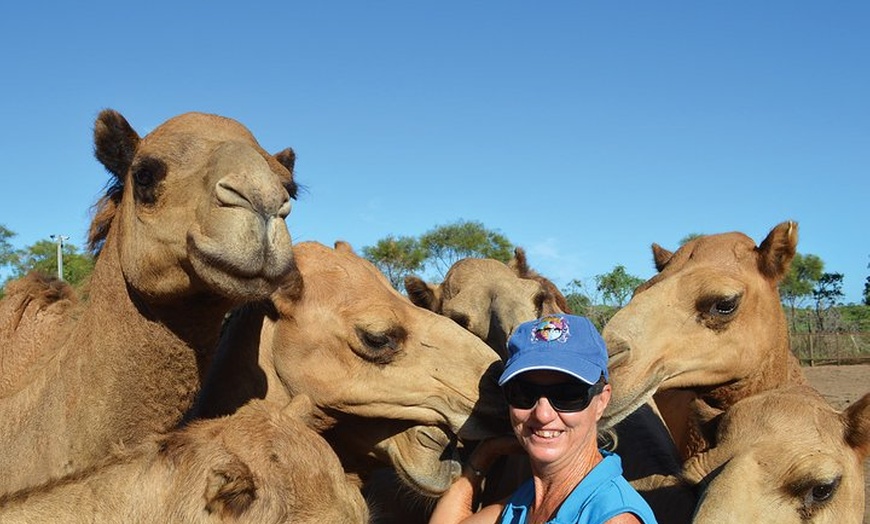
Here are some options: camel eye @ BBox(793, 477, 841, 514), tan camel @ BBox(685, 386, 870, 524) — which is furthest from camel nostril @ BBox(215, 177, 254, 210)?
camel eye @ BBox(793, 477, 841, 514)

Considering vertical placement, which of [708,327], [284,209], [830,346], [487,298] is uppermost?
[830,346]

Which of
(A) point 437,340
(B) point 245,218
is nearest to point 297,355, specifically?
(A) point 437,340

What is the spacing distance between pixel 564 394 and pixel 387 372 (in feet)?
4.82

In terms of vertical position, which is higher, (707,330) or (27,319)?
(707,330)

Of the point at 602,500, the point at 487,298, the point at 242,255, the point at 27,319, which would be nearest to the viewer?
the point at 602,500

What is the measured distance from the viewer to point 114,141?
15.8 ft

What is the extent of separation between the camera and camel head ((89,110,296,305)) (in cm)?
409

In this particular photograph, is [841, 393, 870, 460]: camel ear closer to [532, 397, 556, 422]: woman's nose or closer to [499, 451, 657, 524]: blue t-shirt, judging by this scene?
[499, 451, 657, 524]: blue t-shirt

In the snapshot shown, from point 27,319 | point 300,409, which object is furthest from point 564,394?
point 27,319

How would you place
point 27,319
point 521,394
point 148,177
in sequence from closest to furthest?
point 521,394, point 148,177, point 27,319

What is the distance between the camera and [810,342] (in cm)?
3706

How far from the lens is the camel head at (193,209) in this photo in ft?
13.4

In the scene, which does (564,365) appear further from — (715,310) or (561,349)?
(715,310)

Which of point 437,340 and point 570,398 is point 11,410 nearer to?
point 437,340
